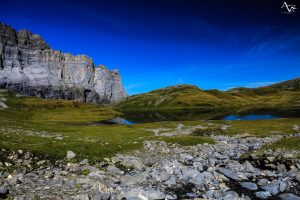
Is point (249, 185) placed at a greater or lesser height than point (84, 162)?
lesser

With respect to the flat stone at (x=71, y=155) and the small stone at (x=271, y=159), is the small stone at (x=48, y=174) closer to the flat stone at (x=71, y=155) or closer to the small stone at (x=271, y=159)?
the flat stone at (x=71, y=155)

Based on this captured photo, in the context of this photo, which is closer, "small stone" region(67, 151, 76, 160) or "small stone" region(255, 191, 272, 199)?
"small stone" region(255, 191, 272, 199)

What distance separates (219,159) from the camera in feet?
113

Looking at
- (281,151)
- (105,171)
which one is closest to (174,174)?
(105,171)

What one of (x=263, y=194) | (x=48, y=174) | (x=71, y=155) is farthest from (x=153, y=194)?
(x=71, y=155)

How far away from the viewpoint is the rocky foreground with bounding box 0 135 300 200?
20.4m

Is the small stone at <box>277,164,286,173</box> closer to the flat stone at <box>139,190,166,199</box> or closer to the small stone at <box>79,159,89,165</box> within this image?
the flat stone at <box>139,190,166,199</box>

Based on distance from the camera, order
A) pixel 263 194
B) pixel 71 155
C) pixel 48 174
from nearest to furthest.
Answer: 1. pixel 263 194
2. pixel 48 174
3. pixel 71 155

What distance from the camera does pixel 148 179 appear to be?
982 inches

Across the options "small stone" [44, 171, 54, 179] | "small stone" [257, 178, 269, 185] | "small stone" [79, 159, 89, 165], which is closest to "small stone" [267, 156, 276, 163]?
"small stone" [257, 178, 269, 185]

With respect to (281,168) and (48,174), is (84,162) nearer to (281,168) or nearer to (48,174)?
(48,174)

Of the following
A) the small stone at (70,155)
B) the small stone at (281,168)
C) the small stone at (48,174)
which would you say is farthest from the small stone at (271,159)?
the small stone at (48,174)

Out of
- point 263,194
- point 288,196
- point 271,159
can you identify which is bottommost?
point 263,194

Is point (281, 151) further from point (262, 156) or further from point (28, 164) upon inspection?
point (28, 164)
